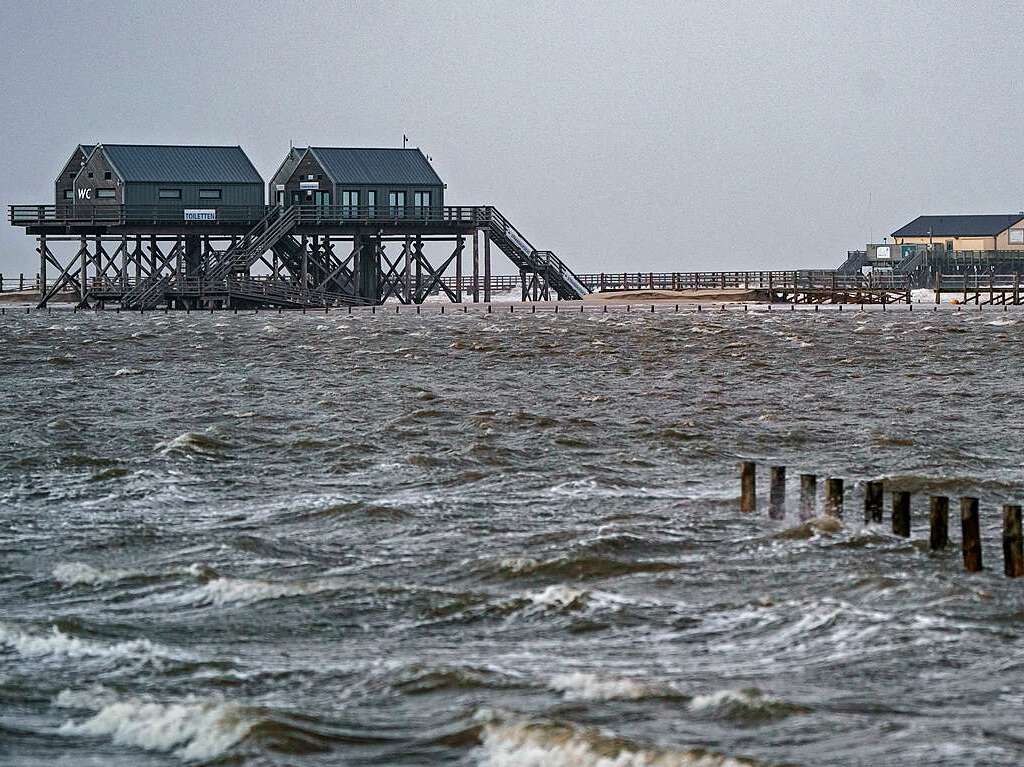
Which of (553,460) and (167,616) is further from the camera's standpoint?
(553,460)

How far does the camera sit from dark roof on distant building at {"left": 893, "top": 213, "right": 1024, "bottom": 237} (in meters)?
145

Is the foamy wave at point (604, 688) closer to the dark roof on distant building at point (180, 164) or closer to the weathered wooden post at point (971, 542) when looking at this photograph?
the weathered wooden post at point (971, 542)

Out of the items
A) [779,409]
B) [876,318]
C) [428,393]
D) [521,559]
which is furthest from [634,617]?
[876,318]

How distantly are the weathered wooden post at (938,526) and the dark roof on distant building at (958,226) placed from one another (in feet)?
440

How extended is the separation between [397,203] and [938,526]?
73029mm

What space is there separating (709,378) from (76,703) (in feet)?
91.2

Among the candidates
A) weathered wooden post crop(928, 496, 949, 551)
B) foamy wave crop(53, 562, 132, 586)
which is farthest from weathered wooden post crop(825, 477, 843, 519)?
foamy wave crop(53, 562, 132, 586)

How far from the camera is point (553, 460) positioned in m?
22.9

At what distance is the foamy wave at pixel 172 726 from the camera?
10.3 m

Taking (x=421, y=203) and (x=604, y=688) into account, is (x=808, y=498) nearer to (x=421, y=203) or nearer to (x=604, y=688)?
(x=604, y=688)

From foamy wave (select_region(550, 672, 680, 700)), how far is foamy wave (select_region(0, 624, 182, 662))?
3057 mm

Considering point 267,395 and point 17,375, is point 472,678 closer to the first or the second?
point 267,395

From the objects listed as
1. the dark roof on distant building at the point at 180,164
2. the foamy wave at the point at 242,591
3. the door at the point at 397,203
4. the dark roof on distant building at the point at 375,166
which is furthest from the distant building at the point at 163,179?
the foamy wave at the point at 242,591

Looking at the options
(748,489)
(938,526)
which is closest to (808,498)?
(748,489)
